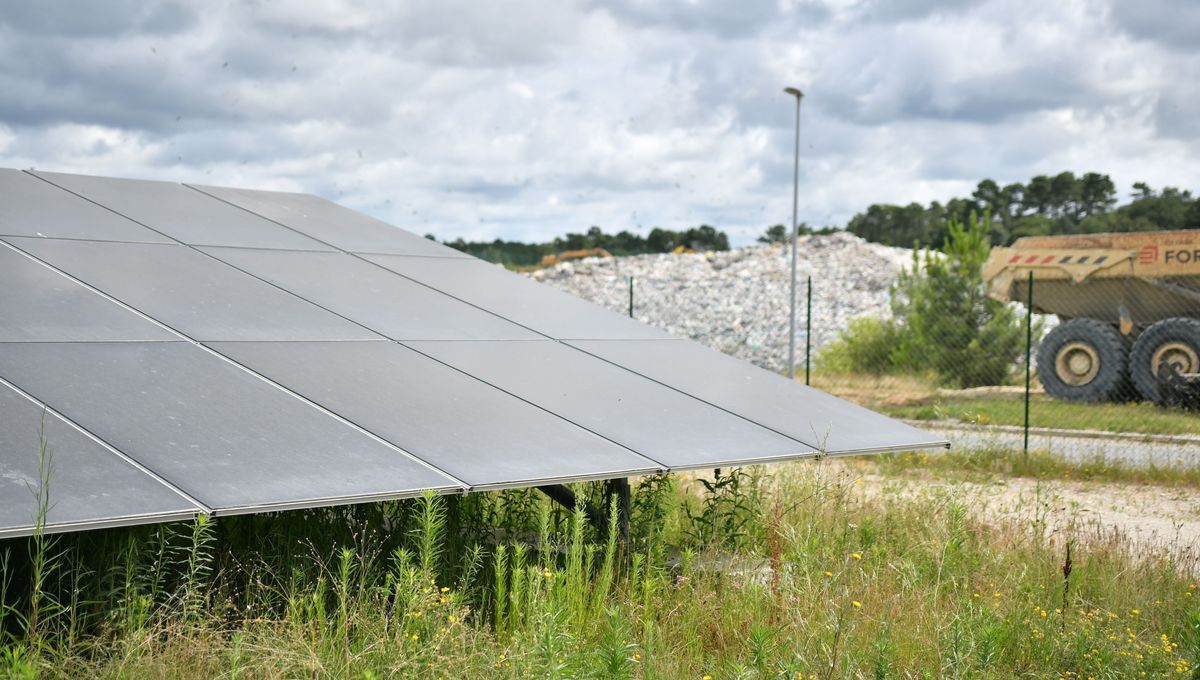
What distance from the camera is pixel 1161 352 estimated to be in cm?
1664

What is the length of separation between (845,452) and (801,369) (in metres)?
18.7

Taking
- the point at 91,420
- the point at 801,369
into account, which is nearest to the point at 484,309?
the point at 91,420

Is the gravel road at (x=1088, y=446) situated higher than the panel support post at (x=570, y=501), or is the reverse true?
the panel support post at (x=570, y=501)

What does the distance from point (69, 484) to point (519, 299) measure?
4587mm

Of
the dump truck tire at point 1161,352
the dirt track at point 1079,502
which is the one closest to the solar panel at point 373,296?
the dirt track at point 1079,502

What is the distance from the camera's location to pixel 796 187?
2469 cm

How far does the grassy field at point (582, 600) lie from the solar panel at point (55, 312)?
1.09m

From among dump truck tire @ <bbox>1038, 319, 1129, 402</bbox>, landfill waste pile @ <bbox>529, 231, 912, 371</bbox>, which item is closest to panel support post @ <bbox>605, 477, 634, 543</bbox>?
dump truck tire @ <bbox>1038, 319, 1129, 402</bbox>

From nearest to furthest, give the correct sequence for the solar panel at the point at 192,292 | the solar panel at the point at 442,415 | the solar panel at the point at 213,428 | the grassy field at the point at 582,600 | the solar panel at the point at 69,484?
the solar panel at the point at 69,484, the grassy field at the point at 582,600, the solar panel at the point at 213,428, the solar panel at the point at 442,415, the solar panel at the point at 192,292

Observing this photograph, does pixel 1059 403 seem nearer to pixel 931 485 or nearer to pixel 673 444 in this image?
pixel 931 485

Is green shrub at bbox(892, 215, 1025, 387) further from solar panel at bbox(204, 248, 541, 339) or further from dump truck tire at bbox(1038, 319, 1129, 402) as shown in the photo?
solar panel at bbox(204, 248, 541, 339)

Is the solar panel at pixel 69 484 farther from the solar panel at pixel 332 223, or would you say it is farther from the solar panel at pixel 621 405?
the solar panel at pixel 332 223

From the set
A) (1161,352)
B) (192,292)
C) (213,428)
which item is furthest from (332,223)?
(1161,352)

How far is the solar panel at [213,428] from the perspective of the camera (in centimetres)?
432
